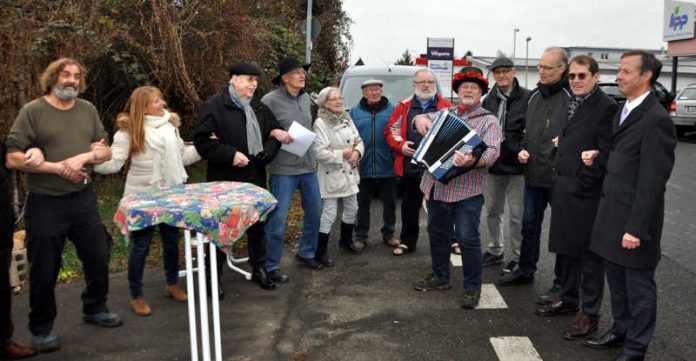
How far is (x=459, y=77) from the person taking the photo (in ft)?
16.4

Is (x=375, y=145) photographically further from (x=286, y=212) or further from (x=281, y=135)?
(x=281, y=135)

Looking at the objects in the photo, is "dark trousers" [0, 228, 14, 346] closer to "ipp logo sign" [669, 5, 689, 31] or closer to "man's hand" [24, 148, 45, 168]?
"man's hand" [24, 148, 45, 168]

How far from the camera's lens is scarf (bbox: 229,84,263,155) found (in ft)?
16.5

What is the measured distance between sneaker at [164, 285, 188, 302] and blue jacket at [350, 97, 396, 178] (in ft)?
7.95

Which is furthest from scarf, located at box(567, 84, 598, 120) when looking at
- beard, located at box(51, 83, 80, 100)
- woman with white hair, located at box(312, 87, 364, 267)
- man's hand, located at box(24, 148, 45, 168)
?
man's hand, located at box(24, 148, 45, 168)

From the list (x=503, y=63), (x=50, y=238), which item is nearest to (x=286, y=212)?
(x=50, y=238)

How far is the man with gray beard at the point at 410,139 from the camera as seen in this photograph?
600 cm

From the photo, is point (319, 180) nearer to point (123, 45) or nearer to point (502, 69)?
point (502, 69)

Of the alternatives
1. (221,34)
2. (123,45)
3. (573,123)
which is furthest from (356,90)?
(573,123)

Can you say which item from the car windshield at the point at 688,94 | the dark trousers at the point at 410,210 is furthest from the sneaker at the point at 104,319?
the car windshield at the point at 688,94

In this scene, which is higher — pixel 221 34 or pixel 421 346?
pixel 221 34

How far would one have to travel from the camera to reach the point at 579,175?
4305 millimetres

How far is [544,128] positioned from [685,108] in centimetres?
1514

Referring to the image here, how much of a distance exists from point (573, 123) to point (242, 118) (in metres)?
2.62
